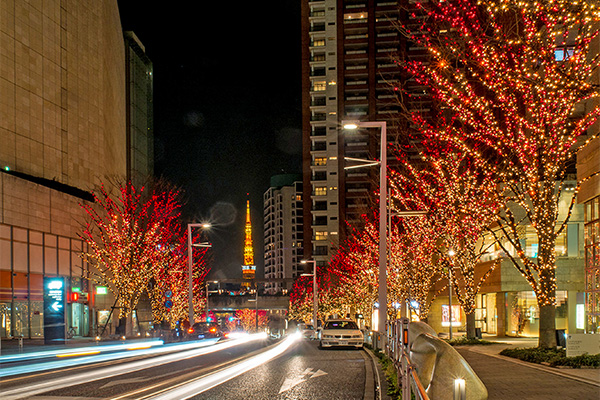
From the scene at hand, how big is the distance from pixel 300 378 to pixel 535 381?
543 centimetres

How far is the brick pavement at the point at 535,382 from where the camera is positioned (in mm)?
12422

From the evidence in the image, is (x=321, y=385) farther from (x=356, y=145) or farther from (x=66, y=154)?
(x=356, y=145)

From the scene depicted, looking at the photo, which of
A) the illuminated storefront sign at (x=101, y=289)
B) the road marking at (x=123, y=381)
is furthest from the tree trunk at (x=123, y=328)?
the road marking at (x=123, y=381)

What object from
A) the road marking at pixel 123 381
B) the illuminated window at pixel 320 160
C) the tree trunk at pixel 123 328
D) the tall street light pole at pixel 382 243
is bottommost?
the tree trunk at pixel 123 328

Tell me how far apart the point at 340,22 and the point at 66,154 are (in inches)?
2917

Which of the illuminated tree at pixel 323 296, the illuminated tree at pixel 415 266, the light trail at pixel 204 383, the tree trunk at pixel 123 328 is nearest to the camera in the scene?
the light trail at pixel 204 383

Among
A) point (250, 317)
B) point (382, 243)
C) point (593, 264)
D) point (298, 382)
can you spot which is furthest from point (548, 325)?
point (250, 317)

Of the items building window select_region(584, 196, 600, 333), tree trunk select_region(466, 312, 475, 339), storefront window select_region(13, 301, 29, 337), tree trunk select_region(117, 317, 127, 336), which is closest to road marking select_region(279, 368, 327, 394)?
building window select_region(584, 196, 600, 333)

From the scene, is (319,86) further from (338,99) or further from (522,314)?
(522,314)

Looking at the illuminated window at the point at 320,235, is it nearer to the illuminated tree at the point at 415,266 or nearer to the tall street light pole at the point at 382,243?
the illuminated tree at the point at 415,266

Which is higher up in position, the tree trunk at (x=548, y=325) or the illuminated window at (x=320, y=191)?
the illuminated window at (x=320, y=191)

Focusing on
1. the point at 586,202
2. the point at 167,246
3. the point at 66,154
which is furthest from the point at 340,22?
the point at 586,202

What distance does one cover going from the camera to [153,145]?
103062 millimetres

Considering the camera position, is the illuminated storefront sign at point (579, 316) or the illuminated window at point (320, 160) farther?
the illuminated window at point (320, 160)
